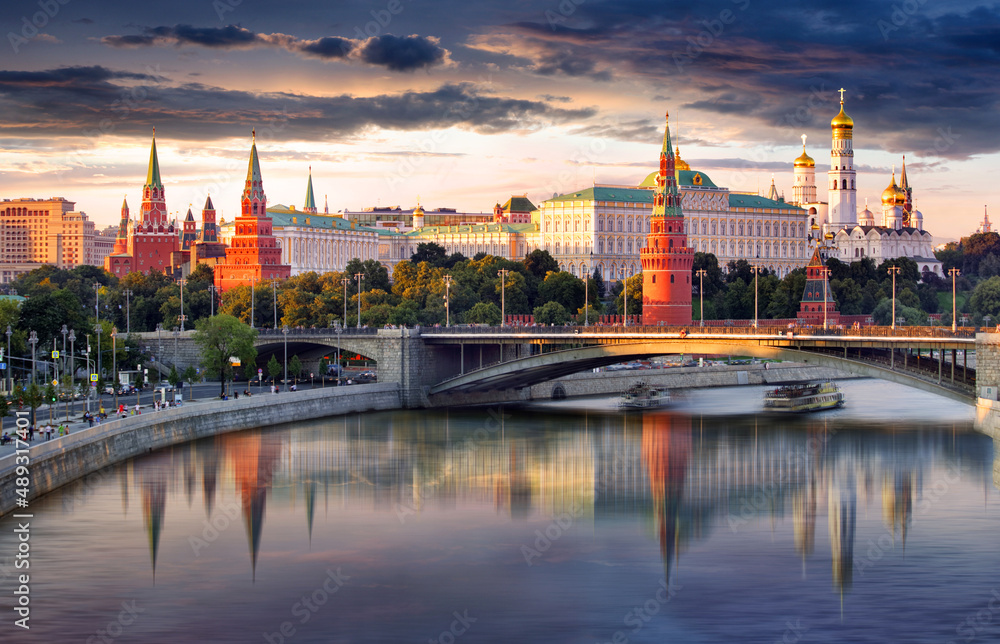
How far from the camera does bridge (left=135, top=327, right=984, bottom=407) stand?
56469 mm

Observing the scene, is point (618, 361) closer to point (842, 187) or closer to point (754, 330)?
point (754, 330)

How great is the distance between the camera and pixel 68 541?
115ft

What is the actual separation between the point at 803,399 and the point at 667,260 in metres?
39.8

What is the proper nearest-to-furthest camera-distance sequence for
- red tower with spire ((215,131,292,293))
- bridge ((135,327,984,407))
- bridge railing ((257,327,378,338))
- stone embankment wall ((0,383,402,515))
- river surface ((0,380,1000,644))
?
1. river surface ((0,380,1000,644))
2. stone embankment wall ((0,383,402,515))
3. bridge ((135,327,984,407))
4. bridge railing ((257,327,378,338))
5. red tower with spire ((215,131,292,293))

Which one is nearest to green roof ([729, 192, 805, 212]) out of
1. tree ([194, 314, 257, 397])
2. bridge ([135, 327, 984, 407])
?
bridge ([135, 327, 984, 407])

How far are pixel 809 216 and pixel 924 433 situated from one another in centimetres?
13860

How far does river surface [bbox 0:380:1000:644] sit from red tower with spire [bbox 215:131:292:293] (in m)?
87.6

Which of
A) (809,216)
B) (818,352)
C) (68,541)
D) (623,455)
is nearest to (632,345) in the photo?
(818,352)

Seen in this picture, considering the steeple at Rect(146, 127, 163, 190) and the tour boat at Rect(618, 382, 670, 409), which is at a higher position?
the steeple at Rect(146, 127, 163, 190)

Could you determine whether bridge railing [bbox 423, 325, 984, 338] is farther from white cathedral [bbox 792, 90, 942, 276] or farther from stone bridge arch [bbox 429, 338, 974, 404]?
white cathedral [bbox 792, 90, 942, 276]

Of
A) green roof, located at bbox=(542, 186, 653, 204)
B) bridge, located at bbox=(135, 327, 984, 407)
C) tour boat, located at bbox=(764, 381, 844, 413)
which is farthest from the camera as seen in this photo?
green roof, located at bbox=(542, 186, 653, 204)

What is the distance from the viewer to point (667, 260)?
11062 centimetres

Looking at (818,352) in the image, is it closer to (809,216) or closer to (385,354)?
(385,354)

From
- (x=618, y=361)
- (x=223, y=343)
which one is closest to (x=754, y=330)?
(x=618, y=361)
